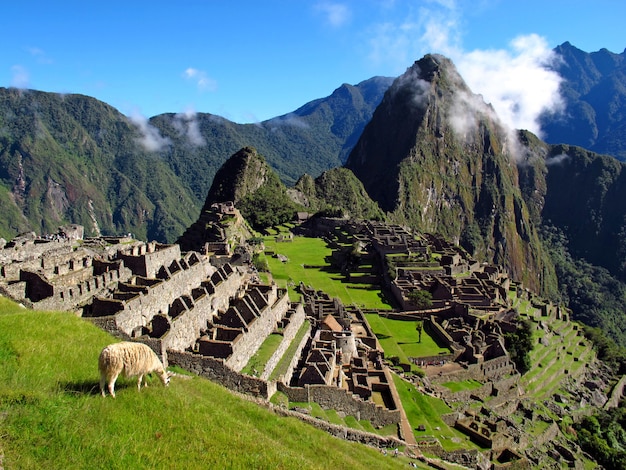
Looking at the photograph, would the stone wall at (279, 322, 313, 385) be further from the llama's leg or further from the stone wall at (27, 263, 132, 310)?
the llama's leg

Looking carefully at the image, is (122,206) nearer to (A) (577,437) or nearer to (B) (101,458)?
(A) (577,437)

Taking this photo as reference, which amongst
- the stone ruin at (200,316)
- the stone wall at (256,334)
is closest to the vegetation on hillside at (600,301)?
the stone ruin at (200,316)

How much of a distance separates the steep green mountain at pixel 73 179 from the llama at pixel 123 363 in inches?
5058

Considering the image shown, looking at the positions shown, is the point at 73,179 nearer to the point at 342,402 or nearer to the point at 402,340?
the point at 402,340

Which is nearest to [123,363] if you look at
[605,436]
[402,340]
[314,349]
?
[314,349]

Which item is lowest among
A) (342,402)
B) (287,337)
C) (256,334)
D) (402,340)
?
(402,340)

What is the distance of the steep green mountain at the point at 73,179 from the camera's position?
484 ft

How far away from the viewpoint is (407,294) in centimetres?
5303

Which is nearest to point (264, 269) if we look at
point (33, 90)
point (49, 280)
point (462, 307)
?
point (462, 307)

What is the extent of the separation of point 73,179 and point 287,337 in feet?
508

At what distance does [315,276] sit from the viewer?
58594 millimetres

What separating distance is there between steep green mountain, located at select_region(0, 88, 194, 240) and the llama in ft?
422

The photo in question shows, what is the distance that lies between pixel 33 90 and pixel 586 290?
223m

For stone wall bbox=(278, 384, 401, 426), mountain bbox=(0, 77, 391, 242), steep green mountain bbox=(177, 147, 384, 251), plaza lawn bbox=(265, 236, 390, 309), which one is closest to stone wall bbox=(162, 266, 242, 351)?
stone wall bbox=(278, 384, 401, 426)
